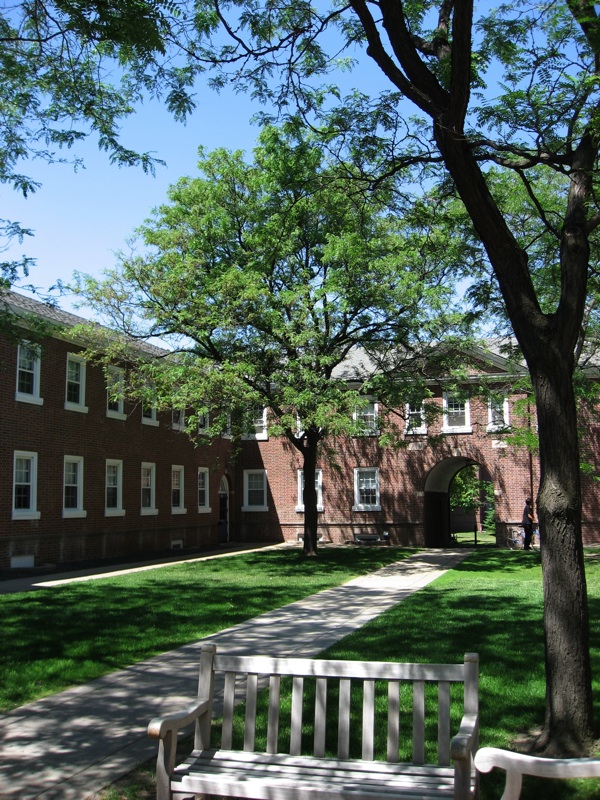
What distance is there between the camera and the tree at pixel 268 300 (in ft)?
64.4

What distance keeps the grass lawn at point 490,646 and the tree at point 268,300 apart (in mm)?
6297

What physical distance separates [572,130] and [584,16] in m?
1.43

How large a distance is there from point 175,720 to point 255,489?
102 ft

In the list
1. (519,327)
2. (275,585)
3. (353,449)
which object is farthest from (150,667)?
(353,449)

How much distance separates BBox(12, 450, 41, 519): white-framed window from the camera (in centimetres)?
2056

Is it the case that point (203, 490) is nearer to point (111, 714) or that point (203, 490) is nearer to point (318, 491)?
point (318, 491)

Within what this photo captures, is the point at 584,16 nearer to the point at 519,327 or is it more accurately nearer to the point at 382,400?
the point at 519,327

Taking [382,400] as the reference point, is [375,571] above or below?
below

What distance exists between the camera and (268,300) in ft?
66.6

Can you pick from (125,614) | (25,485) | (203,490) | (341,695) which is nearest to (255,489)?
(203,490)

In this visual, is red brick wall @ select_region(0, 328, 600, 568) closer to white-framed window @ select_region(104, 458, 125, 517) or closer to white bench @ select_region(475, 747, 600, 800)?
white-framed window @ select_region(104, 458, 125, 517)

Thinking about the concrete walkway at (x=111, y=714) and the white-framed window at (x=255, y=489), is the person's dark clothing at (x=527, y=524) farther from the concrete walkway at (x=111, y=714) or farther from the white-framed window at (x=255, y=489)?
the concrete walkway at (x=111, y=714)

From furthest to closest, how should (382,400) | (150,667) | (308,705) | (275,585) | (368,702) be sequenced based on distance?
(382,400) < (275,585) < (150,667) < (308,705) < (368,702)

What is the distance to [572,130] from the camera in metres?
7.23
